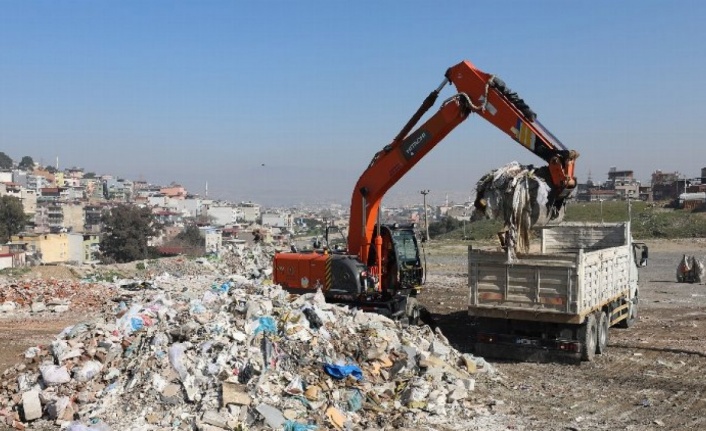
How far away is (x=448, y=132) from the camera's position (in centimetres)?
1162

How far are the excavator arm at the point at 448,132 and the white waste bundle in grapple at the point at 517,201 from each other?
231mm

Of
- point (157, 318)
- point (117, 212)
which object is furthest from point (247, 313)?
point (117, 212)

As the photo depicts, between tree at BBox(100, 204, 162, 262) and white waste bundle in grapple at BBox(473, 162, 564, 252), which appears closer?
white waste bundle in grapple at BBox(473, 162, 564, 252)

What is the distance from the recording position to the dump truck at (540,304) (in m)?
10.3

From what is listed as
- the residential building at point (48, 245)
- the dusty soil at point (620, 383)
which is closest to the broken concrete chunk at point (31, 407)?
the dusty soil at point (620, 383)

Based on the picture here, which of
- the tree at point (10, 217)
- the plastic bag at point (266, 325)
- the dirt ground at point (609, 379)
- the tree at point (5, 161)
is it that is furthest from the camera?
the tree at point (5, 161)

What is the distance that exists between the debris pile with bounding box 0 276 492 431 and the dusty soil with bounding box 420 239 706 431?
74 centimetres

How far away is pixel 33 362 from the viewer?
8.91m

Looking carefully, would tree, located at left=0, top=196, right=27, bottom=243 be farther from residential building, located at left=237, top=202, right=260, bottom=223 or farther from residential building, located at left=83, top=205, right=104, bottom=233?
residential building, located at left=237, top=202, right=260, bottom=223

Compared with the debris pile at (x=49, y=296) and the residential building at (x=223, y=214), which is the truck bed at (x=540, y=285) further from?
the residential building at (x=223, y=214)

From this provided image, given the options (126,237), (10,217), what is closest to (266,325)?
(126,237)

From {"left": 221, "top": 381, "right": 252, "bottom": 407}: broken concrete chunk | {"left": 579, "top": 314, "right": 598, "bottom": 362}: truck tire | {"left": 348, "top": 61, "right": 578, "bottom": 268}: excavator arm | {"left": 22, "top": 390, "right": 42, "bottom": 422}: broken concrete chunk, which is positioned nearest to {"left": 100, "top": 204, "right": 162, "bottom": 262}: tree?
{"left": 348, "top": 61, "right": 578, "bottom": 268}: excavator arm

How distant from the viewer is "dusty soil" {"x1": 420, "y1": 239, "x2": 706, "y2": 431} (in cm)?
806

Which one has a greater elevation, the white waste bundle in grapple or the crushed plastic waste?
the white waste bundle in grapple
